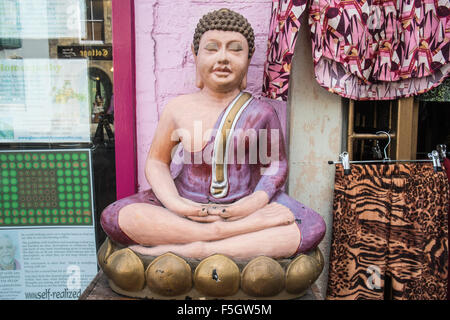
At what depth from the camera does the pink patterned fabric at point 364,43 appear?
1.77 m

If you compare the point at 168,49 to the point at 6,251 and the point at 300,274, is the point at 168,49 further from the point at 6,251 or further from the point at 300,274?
the point at 6,251

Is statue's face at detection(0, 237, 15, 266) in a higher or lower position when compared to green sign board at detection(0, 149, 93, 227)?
lower

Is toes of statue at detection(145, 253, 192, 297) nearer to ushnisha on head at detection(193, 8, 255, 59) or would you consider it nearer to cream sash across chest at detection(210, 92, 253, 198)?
cream sash across chest at detection(210, 92, 253, 198)

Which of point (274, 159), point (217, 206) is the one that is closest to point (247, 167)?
point (274, 159)

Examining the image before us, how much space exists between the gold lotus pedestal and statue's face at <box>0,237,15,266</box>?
4.09 feet

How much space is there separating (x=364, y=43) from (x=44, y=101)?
6.57 ft

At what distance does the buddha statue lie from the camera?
4.65 ft

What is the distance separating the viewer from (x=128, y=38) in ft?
6.75

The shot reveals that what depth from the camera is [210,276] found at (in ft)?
4.51

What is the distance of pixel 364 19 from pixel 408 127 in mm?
708

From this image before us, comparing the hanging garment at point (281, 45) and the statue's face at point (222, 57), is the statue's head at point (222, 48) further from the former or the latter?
the hanging garment at point (281, 45)

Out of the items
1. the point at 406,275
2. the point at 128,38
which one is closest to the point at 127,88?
the point at 128,38

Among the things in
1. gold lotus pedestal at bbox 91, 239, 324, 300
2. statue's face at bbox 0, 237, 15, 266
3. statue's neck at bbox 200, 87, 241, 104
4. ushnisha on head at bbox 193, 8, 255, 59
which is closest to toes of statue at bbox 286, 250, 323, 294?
gold lotus pedestal at bbox 91, 239, 324, 300
